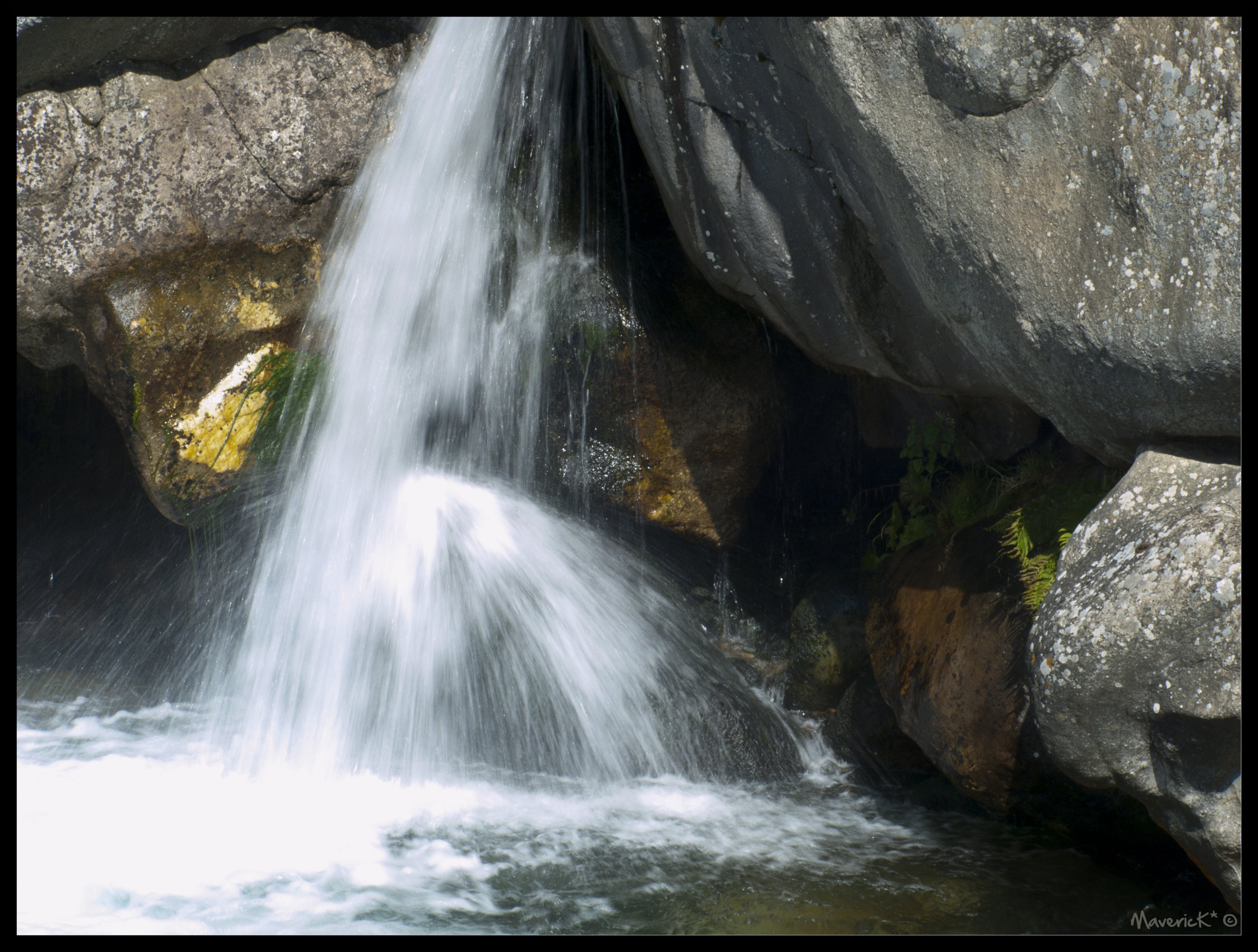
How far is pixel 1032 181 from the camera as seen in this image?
2701mm

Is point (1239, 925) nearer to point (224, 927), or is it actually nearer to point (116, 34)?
point (224, 927)

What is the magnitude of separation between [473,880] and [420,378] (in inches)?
97.7

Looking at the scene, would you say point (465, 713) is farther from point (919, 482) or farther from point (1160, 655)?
point (1160, 655)

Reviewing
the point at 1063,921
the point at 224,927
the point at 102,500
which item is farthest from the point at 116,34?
the point at 1063,921

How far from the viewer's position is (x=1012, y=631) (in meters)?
3.56

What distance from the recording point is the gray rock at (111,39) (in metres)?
4.04

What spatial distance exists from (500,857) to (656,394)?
93.4 inches

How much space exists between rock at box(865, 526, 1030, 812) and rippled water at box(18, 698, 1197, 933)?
0.37 metres

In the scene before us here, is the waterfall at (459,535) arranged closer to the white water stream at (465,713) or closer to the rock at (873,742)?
the white water stream at (465,713)

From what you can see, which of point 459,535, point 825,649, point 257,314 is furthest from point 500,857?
point 257,314

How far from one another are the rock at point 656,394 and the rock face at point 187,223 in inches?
56.1

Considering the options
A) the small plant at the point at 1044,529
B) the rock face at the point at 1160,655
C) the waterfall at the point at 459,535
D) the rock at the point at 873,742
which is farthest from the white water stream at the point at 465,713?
the small plant at the point at 1044,529

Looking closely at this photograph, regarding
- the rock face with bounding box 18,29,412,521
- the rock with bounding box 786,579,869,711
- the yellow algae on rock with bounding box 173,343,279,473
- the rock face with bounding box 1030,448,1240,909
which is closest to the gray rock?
the rock face with bounding box 18,29,412,521

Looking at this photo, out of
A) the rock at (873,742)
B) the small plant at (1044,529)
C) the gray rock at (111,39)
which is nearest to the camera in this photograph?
the small plant at (1044,529)
